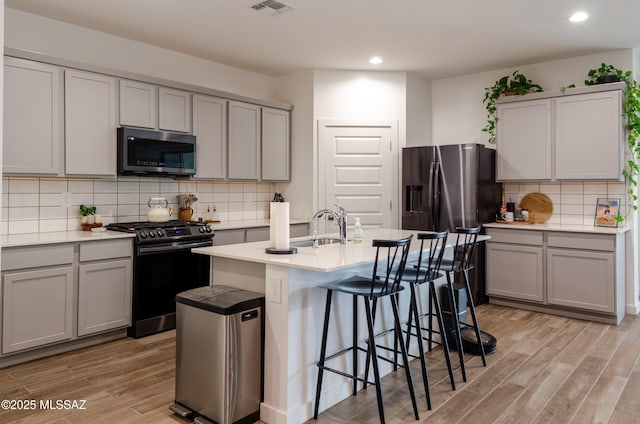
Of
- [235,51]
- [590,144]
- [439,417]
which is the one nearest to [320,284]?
[439,417]

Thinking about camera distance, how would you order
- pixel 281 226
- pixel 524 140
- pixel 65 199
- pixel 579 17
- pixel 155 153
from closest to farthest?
pixel 281 226, pixel 579 17, pixel 65 199, pixel 155 153, pixel 524 140

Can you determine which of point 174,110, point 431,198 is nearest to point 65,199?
point 174,110

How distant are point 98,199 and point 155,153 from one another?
A: 67cm

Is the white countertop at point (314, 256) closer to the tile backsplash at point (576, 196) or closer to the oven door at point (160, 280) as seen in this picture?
the oven door at point (160, 280)

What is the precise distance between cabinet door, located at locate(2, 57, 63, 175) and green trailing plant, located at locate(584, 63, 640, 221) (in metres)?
5.06

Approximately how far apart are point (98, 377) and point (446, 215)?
368 cm

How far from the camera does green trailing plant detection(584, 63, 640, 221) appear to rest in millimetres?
4523

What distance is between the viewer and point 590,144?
184 inches

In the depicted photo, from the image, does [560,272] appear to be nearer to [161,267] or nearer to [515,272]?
[515,272]

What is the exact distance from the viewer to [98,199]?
4246mm

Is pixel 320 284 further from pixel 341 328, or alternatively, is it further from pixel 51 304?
pixel 51 304

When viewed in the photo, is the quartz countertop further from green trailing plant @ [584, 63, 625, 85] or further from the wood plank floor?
green trailing plant @ [584, 63, 625, 85]

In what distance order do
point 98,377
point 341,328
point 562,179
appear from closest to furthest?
point 341,328 < point 98,377 < point 562,179

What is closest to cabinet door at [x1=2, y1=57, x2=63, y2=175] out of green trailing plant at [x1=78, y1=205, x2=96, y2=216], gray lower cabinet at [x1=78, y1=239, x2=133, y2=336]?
green trailing plant at [x1=78, y1=205, x2=96, y2=216]
